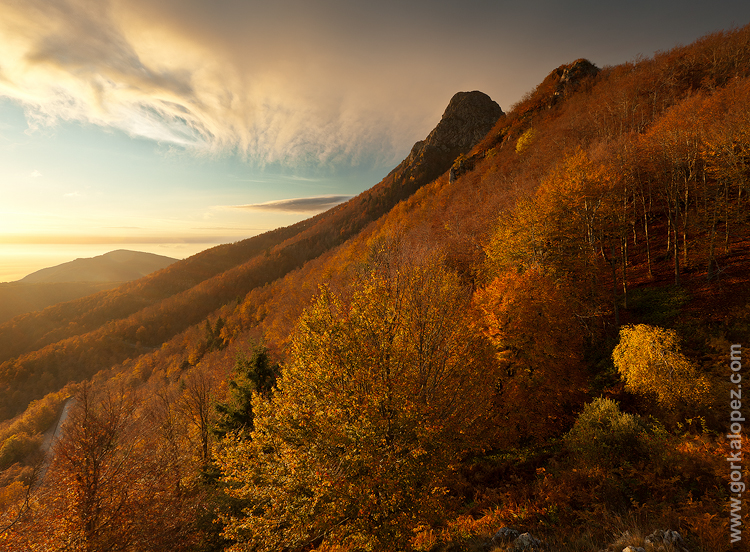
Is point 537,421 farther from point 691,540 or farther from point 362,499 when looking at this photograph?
point 362,499

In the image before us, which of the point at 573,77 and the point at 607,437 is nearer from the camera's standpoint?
the point at 607,437

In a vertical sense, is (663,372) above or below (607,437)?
above

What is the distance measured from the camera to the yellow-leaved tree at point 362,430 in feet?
39.4

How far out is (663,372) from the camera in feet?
54.4

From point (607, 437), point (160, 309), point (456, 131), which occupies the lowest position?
point (160, 309)

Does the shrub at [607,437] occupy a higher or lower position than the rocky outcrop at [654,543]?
lower

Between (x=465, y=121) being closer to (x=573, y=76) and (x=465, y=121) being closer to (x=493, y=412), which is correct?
(x=573, y=76)

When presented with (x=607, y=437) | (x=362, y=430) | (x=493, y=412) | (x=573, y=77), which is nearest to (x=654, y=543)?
(x=607, y=437)

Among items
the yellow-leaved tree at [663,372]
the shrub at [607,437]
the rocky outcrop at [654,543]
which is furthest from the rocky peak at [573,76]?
the rocky outcrop at [654,543]

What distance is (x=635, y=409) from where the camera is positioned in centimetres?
1933

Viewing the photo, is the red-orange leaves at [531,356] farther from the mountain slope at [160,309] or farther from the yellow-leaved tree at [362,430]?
the mountain slope at [160,309]

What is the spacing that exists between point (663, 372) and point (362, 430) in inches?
688

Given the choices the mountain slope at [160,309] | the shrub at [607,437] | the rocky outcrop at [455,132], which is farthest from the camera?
the mountain slope at [160,309]

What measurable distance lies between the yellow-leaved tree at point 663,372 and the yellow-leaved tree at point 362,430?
344 inches
